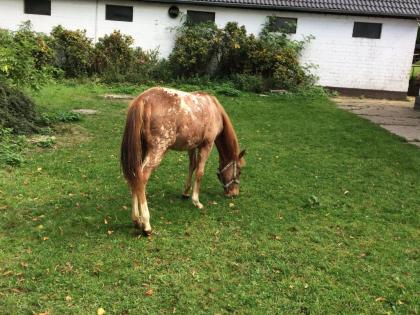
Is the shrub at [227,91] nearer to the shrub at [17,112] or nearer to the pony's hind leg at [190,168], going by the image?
the shrub at [17,112]

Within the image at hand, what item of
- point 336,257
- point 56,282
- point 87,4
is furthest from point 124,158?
point 87,4

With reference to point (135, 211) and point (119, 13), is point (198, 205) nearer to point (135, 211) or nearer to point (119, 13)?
point (135, 211)

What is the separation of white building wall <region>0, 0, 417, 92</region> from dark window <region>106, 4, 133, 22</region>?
0.18 meters

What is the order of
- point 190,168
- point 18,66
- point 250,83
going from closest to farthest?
1. point 190,168
2. point 18,66
3. point 250,83

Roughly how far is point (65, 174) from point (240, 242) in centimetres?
336

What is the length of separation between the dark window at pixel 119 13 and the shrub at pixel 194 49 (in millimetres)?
2270

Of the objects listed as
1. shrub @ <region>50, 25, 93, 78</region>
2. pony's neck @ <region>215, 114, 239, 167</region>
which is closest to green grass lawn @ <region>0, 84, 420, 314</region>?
pony's neck @ <region>215, 114, 239, 167</region>

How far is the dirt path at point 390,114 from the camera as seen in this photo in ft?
37.5

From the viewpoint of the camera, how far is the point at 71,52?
17906 mm

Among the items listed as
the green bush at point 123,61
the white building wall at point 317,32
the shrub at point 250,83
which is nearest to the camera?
the shrub at point 250,83

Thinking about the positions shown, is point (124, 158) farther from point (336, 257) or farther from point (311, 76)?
point (311, 76)

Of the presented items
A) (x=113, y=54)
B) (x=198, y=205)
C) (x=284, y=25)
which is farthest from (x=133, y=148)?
(x=284, y=25)

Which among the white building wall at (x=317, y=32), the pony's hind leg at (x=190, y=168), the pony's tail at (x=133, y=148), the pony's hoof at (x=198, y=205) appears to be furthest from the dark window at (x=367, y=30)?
the pony's tail at (x=133, y=148)

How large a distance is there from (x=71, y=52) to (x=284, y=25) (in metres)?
9.04
